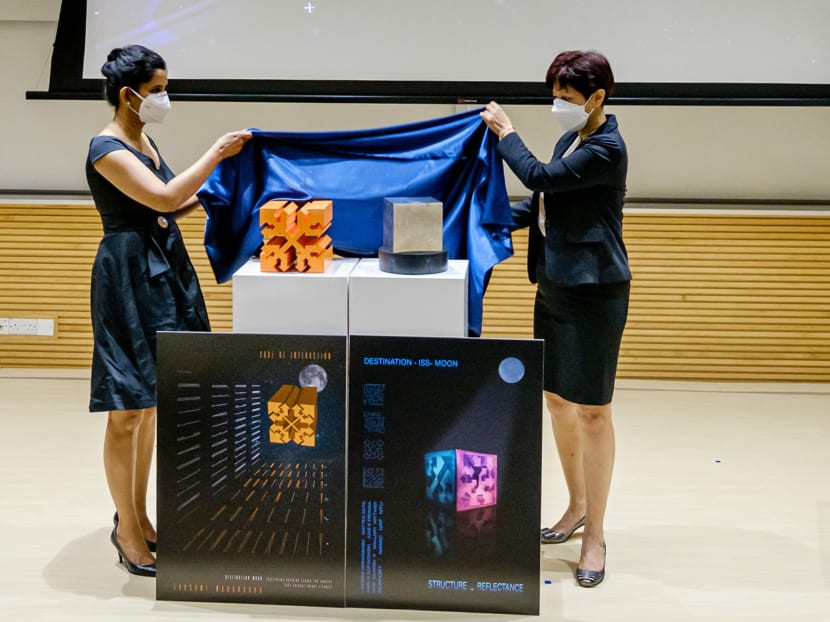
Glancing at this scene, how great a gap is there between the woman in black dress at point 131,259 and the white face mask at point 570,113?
35.7 inches

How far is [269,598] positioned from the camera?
8.95ft

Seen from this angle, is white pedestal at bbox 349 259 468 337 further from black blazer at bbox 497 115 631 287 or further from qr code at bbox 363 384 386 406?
Answer: black blazer at bbox 497 115 631 287

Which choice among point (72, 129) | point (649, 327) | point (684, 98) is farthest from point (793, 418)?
point (72, 129)

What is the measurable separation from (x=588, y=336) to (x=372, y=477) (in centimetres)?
75

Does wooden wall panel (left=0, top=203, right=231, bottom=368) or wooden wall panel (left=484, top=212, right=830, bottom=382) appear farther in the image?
wooden wall panel (left=0, top=203, right=231, bottom=368)

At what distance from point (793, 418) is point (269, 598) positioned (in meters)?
2.86

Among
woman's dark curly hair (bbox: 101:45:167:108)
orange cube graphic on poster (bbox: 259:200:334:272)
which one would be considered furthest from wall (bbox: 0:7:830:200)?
orange cube graphic on poster (bbox: 259:200:334:272)

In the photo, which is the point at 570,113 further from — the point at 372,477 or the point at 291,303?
the point at 372,477

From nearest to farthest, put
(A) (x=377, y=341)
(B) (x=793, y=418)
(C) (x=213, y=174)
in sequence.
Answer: (A) (x=377, y=341) → (C) (x=213, y=174) → (B) (x=793, y=418)

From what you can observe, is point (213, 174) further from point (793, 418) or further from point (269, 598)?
point (793, 418)

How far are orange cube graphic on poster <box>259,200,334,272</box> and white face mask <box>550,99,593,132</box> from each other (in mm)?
724

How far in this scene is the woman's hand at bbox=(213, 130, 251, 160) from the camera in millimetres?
2875

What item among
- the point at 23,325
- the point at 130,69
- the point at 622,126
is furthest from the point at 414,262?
the point at 23,325

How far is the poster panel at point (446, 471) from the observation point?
2.64m
